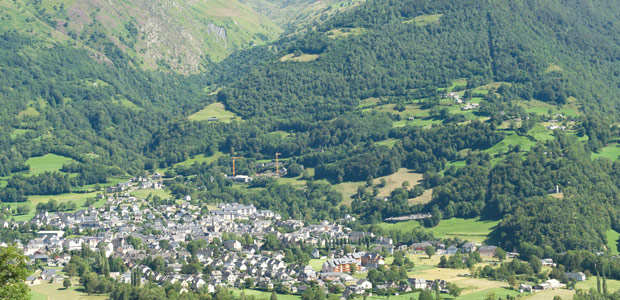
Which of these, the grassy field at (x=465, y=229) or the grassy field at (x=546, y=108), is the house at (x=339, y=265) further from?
the grassy field at (x=546, y=108)

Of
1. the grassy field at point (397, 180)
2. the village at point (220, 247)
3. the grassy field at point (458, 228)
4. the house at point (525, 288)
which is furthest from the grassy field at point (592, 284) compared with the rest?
the grassy field at point (397, 180)

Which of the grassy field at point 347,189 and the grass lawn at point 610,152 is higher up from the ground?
the grass lawn at point 610,152

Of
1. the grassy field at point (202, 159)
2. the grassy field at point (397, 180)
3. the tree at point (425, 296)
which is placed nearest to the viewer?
the tree at point (425, 296)

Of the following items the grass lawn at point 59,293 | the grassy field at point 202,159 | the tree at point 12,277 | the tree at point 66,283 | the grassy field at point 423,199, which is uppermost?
the grassy field at point 202,159

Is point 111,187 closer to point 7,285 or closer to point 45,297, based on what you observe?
point 45,297

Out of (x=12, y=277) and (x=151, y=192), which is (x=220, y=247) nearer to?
(x=151, y=192)

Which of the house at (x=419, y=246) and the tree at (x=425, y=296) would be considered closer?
the tree at (x=425, y=296)

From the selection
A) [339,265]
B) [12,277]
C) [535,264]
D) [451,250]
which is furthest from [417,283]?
[12,277]

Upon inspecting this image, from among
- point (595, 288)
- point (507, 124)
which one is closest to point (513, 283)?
point (595, 288)
